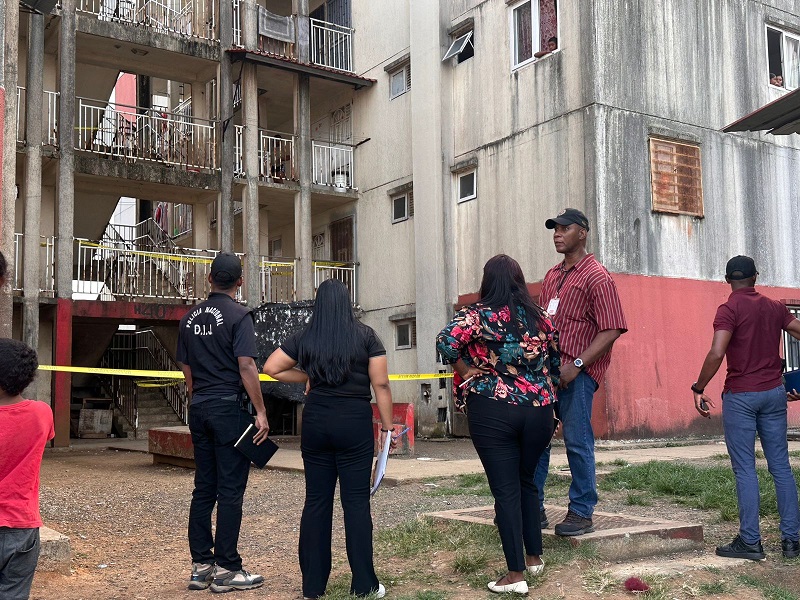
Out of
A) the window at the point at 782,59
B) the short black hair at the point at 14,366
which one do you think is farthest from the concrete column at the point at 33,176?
the window at the point at 782,59

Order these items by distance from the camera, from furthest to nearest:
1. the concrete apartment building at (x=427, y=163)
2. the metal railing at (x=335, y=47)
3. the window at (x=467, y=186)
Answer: the metal railing at (x=335, y=47) → the window at (x=467, y=186) → the concrete apartment building at (x=427, y=163)

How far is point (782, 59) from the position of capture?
18250mm

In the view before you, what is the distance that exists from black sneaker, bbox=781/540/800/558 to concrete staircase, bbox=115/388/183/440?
1615 cm

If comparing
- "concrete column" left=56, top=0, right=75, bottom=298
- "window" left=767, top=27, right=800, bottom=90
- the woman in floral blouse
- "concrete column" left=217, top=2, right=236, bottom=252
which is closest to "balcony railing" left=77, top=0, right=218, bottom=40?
"concrete column" left=217, top=2, right=236, bottom=252

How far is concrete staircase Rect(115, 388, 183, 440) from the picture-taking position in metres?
20.3

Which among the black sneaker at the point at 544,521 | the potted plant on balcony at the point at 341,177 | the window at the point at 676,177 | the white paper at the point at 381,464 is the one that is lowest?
the black sneaker at the point at 544,521

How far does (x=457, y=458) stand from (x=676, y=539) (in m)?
7.51

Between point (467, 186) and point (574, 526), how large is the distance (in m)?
13.0

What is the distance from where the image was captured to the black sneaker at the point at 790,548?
5594 mm

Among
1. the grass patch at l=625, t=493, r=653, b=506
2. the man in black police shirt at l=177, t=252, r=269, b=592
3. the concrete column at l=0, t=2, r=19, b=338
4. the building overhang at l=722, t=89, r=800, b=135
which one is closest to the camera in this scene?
the man in black police shirt at l=177, t=252, r=269, b=592

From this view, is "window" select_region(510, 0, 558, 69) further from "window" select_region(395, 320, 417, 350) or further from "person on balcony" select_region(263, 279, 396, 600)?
"person on balcony" select_region(263, 279, 396, 600)

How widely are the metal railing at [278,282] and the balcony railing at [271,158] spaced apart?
187cm

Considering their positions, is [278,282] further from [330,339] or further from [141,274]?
[330,339]

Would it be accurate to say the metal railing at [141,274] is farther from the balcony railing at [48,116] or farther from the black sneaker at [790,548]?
the black sneaker at [790,548]
